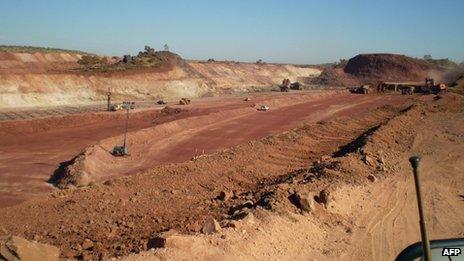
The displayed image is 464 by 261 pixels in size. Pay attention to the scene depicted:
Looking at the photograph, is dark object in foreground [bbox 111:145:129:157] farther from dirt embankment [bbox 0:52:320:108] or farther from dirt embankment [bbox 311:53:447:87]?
dirt embankment [bbox 311:53:447:87]

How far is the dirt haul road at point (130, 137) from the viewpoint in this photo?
2161cm

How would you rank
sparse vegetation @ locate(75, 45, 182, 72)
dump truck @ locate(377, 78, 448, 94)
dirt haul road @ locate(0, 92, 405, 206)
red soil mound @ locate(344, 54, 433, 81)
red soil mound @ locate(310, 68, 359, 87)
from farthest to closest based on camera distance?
red soil mound @ locate(310, 68, 359, 87) < red soil mound @ locate(344, 54, 433, 81) < sparse vegetation @ locate(75, 45, 182, 72) < dump truck @ locate(377, 78, 448, 94) < dirt haul road @ locate(0, 92, 405, 206)

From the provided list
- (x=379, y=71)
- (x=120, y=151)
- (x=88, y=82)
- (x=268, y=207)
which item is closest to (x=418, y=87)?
(x=379, y=71)

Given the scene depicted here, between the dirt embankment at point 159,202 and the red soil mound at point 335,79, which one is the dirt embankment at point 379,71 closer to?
the red soil mound at point 335,79

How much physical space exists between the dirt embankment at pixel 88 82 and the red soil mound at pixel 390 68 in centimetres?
2815

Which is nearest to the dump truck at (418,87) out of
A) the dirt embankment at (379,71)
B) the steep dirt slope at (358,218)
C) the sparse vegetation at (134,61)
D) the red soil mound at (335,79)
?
the dirt embankment at (379,71)

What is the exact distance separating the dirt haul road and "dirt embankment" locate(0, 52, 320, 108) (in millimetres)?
11235

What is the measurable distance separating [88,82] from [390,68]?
202ft

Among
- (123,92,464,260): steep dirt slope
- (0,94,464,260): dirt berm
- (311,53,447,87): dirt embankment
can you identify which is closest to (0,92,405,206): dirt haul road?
(0,94,464,260): dirt berm

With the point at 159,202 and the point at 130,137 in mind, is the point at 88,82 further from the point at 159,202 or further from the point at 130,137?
the point at 159,202

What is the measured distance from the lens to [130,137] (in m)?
28.1

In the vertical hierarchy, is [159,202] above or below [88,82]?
below

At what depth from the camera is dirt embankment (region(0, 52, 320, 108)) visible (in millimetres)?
45156

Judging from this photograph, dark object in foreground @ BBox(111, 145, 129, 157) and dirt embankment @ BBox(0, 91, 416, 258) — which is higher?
dirt embankment @ BBox(0, 91, 416, 258)
